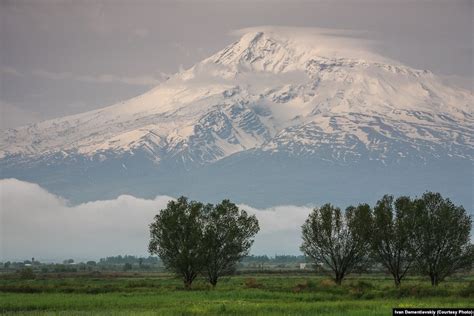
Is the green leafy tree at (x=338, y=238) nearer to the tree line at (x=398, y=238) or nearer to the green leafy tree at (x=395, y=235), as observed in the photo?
the tree line at (x=398, y=238)

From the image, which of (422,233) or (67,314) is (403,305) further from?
(422,233)

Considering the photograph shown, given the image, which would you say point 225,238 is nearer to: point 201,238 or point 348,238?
point 201,238

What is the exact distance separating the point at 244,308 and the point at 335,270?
102ft

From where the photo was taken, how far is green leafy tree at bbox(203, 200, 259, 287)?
90.2 meters

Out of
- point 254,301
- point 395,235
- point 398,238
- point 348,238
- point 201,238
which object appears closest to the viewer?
point 254,301

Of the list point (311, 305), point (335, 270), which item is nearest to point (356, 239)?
point (335, 270)

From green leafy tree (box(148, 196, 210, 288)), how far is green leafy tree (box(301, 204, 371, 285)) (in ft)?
36.2

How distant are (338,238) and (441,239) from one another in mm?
10601

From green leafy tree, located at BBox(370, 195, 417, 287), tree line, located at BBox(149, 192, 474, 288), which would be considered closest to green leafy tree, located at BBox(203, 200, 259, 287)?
tree line, located at BBox(149, 192, 474, 288)

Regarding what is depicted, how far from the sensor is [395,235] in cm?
8400

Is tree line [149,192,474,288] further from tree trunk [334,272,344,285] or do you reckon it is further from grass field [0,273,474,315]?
grass field [0,273,474,315]

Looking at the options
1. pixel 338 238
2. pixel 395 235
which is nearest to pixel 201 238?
pixel 338 238

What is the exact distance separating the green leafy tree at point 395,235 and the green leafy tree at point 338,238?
1.40m

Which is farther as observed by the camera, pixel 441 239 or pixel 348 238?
pixel 348 238
